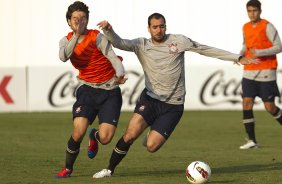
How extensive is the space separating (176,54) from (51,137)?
7439 mm

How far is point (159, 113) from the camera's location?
1279 cm

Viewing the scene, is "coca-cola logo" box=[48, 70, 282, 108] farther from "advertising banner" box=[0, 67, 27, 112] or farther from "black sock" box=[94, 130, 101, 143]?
"black sock" box=[94, 130, 101, 143]

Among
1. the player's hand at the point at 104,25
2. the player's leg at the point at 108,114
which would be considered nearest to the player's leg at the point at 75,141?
the player's leg at the point at 108,114

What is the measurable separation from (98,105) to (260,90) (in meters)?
5.18

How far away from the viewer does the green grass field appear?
12469 mm

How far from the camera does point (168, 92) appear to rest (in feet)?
41.8

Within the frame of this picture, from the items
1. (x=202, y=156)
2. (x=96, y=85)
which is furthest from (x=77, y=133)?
(x=202, y=156)

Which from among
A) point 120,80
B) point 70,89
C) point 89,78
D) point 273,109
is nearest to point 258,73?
point 273,109

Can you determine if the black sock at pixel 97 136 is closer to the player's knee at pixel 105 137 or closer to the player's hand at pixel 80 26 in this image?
the player's knee at pixel 105 137

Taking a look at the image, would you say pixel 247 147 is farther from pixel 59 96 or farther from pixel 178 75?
pixel 59 96

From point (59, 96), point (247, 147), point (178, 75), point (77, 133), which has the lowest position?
point (59, 96)

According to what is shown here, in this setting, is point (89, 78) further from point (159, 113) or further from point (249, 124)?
point (249, 124)

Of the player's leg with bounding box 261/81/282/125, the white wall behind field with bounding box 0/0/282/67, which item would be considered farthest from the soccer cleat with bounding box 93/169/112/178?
the white wall behind field with bounding box 0/0/282/67

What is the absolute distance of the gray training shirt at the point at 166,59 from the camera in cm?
1266
